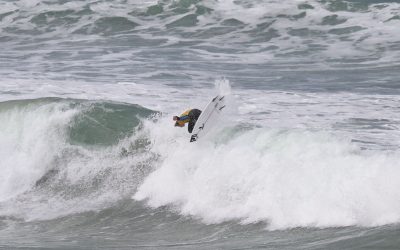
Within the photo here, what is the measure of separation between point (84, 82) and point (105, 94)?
158cm

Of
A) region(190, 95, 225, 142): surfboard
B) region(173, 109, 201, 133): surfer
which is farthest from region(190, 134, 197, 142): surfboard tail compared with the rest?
region(173, 109, 201, 133): surfer

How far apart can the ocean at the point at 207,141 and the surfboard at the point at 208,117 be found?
11.4 inches

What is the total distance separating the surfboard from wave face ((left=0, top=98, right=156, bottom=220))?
1213 mm

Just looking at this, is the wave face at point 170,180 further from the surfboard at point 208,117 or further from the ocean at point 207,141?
the surfboard at point 208,117

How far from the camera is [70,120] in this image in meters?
14.6

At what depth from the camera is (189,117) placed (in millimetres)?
11891

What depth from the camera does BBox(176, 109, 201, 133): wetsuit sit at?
11758mm

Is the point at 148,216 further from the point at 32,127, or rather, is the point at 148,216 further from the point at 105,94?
the point at 105,94

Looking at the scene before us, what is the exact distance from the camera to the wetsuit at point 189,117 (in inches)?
463

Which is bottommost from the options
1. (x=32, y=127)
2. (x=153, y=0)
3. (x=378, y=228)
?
(x=378, y=228)

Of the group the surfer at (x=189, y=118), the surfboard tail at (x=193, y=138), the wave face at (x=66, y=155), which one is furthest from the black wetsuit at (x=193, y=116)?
the wave face at (x=66, y=155)

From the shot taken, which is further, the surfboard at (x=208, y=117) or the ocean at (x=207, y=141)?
the surfboard at (x=208, y=117)

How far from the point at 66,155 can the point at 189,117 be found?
9.61ft

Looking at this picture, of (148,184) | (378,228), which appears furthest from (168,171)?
(378,228)
